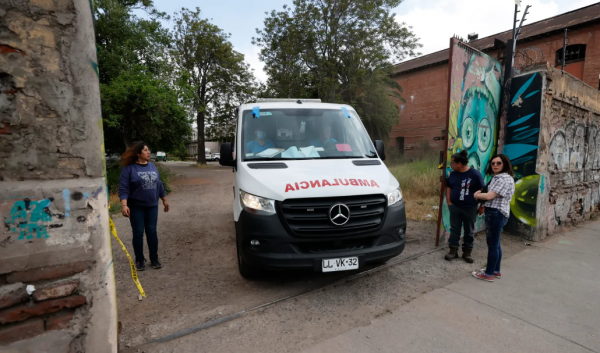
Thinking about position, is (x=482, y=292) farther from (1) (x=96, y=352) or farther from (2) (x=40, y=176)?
(2) (x=40, y=176)

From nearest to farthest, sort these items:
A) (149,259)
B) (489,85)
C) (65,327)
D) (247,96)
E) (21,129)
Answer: (21,129) < (65,327) < (149,259) < (489,85) < (247,96)

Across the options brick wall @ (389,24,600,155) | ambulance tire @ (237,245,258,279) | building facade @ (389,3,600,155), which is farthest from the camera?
brick wall @ (389,24,600,155)

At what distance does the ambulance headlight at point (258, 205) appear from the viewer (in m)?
3.25

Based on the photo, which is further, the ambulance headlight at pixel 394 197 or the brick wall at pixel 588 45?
the brick wall at pixel 588 45

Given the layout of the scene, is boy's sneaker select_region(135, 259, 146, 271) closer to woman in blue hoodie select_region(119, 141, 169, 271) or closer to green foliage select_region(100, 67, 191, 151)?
woman in blue hoodie select_region(119, 141, 169, 271)

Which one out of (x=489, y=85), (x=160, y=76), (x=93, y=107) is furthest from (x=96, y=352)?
(x=160, y=76)

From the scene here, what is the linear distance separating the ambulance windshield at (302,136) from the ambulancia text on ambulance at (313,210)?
0.02m

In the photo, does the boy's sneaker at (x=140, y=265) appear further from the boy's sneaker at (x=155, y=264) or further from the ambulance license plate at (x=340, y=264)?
the ambulance license plate at (x=340, y=264)

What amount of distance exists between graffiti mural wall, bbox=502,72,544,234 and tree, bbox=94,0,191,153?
35.3 ft

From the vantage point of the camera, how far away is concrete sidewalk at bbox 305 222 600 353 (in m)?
2.70

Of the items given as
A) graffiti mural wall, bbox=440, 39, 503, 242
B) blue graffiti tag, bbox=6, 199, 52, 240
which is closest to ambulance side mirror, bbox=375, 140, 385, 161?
graffiti mural wall, bbox=440, 39, 503, 242

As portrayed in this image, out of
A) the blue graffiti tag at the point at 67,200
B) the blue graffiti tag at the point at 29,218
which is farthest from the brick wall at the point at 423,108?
the blue graffiti tag at the point at 29,218

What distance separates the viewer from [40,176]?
186 cm

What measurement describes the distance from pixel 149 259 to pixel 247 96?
71.3 ft
